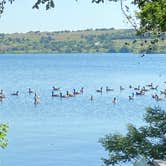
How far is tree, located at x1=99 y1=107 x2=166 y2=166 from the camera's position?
15742 mm

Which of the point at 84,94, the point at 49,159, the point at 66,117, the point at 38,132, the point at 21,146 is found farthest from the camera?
the point at 84,94

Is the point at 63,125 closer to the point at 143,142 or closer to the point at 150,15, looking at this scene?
the point at 143,142

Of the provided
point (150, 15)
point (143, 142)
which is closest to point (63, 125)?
point (143, 142)

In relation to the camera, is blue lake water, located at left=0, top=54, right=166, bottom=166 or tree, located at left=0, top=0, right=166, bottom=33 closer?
tree, located at left=0, top=0, right=166, bottom=33

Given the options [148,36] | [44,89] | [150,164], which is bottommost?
[44,89]

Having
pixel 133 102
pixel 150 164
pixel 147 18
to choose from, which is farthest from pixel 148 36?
pixel 133 102

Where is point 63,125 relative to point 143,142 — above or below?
below

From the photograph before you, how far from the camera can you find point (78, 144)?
38062mm

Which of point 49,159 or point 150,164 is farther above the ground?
point 150,164

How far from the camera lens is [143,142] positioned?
1625 cm

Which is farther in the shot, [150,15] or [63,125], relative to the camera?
[63,125]

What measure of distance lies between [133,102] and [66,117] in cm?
1390

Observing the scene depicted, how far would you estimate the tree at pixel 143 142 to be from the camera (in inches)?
620

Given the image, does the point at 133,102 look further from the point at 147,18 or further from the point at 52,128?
the point at 147,18
